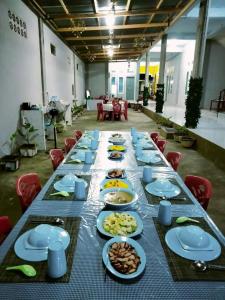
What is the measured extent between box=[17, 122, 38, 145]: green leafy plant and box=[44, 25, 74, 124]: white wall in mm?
2505

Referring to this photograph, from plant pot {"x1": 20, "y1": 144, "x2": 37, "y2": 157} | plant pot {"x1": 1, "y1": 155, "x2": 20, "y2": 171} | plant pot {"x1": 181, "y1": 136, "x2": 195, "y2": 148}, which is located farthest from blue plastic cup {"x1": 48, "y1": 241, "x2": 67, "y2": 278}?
plant pot {"x1": 181, "y1": 136, "x2": 195, "y2": 148}

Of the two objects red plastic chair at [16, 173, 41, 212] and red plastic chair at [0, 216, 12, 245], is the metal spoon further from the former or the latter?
red plastic chair at [16, 173, 41, 212]

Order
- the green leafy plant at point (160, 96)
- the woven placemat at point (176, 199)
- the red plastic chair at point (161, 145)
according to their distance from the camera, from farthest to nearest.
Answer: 1. the green leafy plant at point (160, 96)
2. the red plastic chair at point (161, 145)
3. the woven placemat at point (176, 199)

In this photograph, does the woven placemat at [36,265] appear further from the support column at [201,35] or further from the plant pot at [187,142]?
the support column at [201,35]

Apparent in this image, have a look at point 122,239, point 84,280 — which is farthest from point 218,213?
point 84,280

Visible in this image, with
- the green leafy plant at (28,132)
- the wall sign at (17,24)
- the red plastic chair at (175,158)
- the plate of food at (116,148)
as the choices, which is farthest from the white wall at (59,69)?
the red plastic chair at (175,158)

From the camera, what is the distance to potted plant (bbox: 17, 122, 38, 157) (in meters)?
5.21

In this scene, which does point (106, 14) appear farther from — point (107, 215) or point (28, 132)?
point (107, 215)

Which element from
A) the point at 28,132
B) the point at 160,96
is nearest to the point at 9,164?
the point at 28,132

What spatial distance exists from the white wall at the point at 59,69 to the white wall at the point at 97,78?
6346 mm

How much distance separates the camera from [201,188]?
2129 millimetres

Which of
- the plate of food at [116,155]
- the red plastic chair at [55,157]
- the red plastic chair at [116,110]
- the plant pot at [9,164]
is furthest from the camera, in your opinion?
the red plastic chair at [116,110]

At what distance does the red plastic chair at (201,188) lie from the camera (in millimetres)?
1971

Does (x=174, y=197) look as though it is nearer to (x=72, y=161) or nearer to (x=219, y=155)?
(x=72, y=161)
